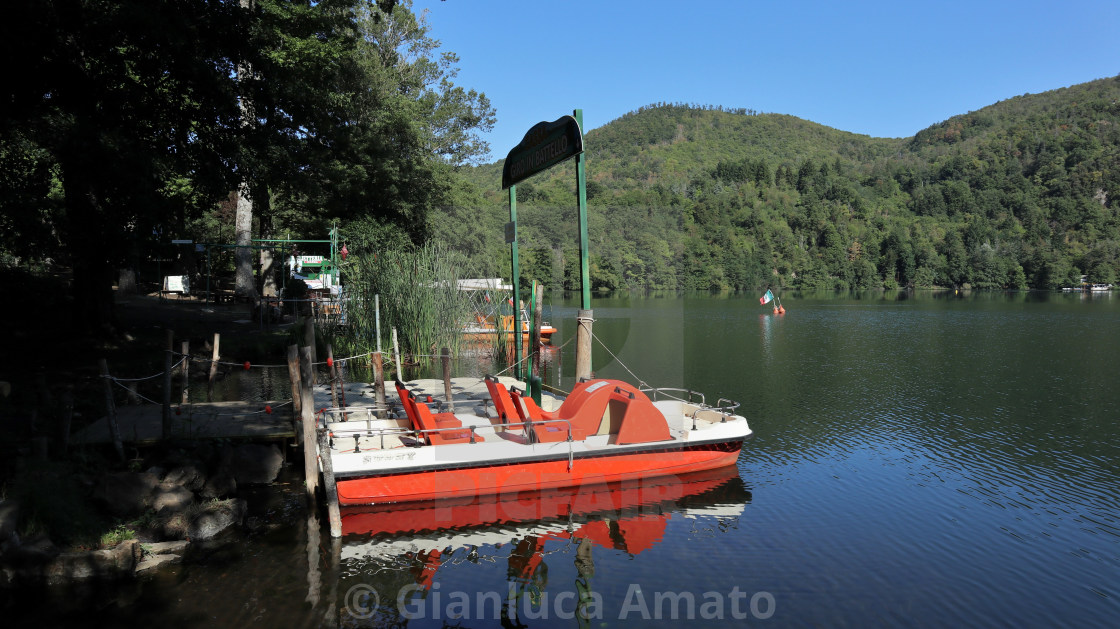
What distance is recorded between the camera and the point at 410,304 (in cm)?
2012

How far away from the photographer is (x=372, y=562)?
8.27m

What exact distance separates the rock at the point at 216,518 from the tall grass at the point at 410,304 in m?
10.8

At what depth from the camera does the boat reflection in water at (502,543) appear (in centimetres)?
733

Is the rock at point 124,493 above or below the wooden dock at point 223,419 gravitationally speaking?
below

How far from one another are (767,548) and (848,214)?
134458mm

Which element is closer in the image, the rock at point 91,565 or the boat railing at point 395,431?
the rock at point 91,565

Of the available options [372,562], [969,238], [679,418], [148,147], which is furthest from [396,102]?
[969,238]

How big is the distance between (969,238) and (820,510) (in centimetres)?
12221

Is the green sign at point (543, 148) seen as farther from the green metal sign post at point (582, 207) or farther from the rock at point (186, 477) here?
the rock at point (186, 477)

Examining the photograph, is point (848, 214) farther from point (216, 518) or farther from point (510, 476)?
point (216, 518)

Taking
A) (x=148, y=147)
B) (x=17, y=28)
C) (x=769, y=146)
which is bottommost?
(x=148, y=147)

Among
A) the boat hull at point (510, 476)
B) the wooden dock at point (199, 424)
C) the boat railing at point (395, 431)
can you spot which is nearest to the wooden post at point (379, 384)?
the boat railing at point (395, 431)

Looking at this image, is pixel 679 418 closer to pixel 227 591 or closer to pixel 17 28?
pixel 227 591

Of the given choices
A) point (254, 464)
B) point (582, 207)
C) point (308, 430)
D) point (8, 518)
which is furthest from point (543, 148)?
point (8, 518)
